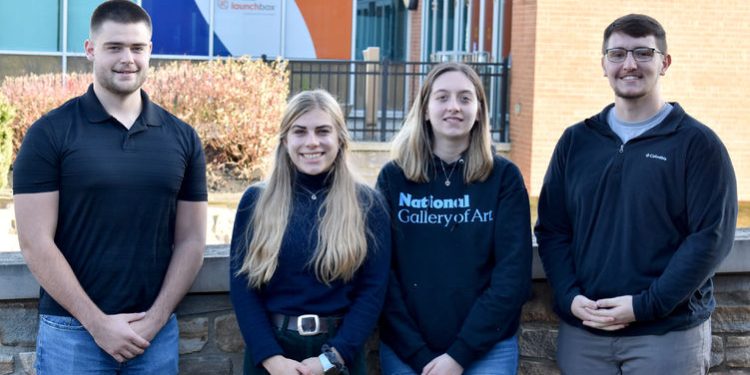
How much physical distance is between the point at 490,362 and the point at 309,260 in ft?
2.49

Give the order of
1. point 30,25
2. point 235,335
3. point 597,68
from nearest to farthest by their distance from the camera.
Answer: point 235,335 < point 597,68 < point 30,25

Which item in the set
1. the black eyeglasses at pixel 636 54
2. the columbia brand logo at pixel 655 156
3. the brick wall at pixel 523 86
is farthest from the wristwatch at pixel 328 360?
the brick wall at pixel 523 86

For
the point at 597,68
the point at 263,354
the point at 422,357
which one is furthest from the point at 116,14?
the point at 597,68

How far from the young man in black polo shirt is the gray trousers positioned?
1.49 m

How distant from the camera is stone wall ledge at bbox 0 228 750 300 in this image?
12.7 ft

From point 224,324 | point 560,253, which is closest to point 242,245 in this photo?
point 224,324

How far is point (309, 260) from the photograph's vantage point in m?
3.52

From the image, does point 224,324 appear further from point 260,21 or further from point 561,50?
point 260,21

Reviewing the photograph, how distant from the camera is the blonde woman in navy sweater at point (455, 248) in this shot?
362 centimetres

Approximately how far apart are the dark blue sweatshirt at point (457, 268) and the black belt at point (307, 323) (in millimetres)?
254

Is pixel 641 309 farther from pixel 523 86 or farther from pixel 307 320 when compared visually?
pixel 523 86

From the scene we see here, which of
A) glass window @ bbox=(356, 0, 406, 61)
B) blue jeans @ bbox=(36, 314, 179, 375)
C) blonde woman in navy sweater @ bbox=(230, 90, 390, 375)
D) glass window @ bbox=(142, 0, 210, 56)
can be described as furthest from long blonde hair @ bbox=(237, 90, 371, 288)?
glass window @ bbox=(356, 0, 406, 61)

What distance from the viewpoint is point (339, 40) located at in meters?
17.8

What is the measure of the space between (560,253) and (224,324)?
1.37 m
